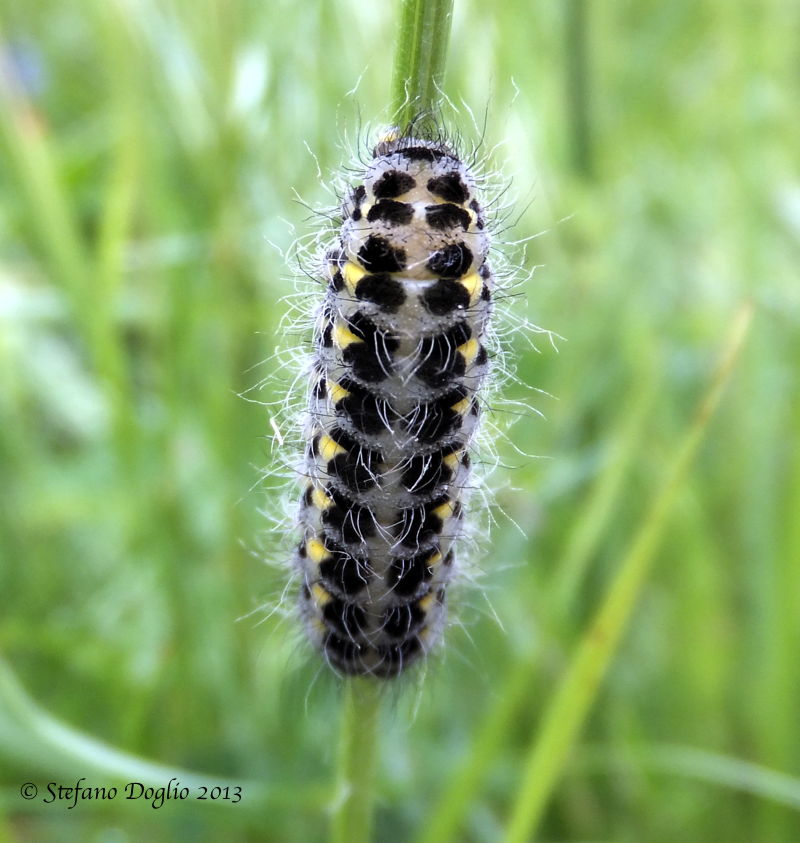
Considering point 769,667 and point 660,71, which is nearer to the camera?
point 769,667

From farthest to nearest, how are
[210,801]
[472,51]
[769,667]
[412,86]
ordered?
[472,51], [769,667], [210,801], [412,86]

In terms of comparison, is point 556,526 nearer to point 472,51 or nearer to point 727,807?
point 727,807

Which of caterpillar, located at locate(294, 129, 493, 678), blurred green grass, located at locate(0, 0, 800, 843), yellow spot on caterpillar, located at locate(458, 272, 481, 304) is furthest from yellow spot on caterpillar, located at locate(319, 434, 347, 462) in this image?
blurred green grass, located at locate(0, 0, 800, 843)

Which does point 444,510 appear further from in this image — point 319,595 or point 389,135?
point 389,135

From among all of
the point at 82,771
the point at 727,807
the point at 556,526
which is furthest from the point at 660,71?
the point at 82,771

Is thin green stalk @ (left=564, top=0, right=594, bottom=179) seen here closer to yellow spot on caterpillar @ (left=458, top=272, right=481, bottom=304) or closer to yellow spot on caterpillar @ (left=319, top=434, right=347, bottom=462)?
yellow spot on caterpillar @ (left=458, top=272, right=481, bottom=304)

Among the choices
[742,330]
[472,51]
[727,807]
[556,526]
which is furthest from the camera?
[556,526]
